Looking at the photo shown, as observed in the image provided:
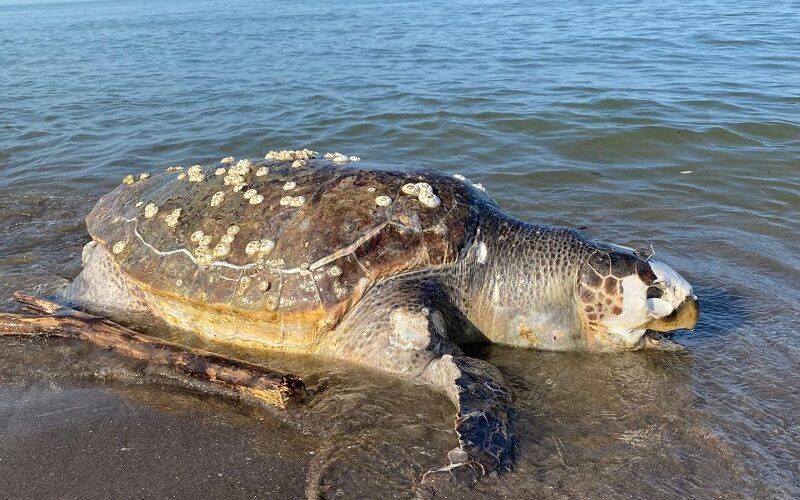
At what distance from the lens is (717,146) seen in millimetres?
7086

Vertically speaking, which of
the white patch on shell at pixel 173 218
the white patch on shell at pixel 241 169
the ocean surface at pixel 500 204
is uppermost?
the white patch on shell at pixel 241 169

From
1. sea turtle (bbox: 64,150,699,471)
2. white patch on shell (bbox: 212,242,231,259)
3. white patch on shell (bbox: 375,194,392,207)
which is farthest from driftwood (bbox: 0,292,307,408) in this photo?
white patch on shell (bbox: 375,194,392,207)

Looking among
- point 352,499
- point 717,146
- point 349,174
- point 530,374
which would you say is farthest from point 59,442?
point 717,146

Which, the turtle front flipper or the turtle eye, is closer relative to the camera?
the turtle front flipper

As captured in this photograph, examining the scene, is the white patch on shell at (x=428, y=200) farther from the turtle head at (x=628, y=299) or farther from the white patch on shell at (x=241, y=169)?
the white patch on shell at (x=241, y=169)

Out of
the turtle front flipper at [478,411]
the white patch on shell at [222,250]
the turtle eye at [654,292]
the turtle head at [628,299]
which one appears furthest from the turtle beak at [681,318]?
the white patch on shell at [222,250]

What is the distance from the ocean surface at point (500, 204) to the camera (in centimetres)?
251

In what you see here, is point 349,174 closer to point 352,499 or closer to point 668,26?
point 352,499

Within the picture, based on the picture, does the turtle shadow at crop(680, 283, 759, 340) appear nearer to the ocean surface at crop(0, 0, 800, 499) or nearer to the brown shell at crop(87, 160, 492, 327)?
the ocean surface at crop(0, 0, 800, 499)

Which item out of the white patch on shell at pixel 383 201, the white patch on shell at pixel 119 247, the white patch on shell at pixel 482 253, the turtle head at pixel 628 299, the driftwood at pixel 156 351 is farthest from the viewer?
the white patch on shell at pixel 119 247

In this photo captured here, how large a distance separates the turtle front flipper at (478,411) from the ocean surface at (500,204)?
9 centimetres

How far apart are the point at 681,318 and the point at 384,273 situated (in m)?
1.68

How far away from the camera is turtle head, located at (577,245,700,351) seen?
3.23 meters

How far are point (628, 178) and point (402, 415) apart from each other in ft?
14.9
